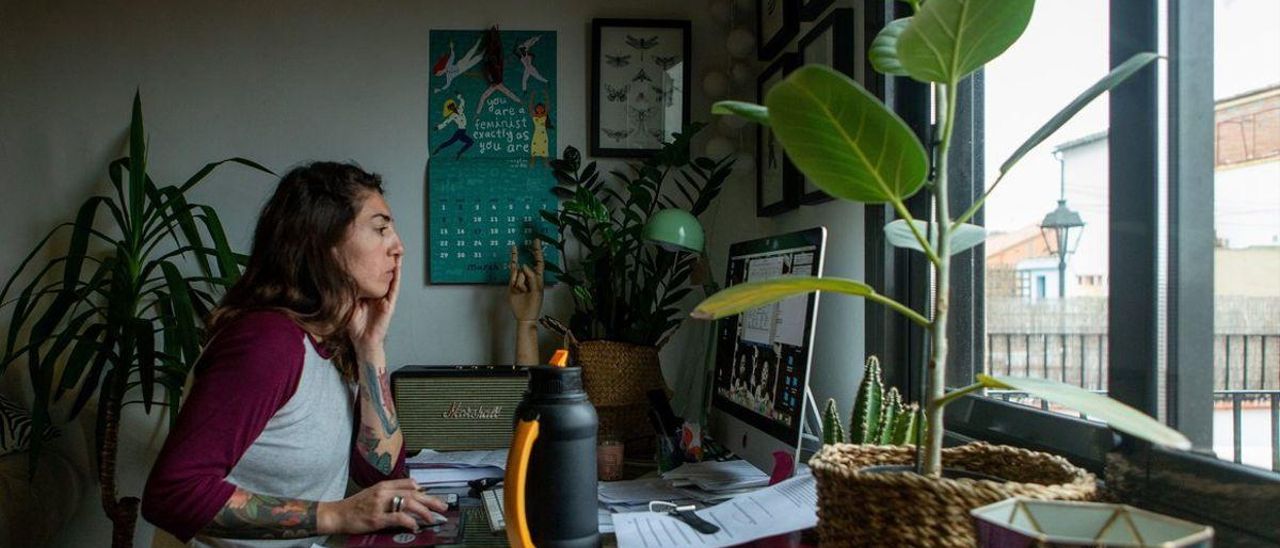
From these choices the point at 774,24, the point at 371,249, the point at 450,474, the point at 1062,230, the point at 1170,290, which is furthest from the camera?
the point at 774,24

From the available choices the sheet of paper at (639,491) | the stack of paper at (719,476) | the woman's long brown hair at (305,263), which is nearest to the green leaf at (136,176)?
the woman's long brown hair at (305,263)

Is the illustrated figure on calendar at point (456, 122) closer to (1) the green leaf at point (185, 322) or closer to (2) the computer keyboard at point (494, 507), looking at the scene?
(1) the green leaf at point (185, 322)

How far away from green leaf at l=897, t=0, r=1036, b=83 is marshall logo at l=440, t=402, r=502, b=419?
5.81 ft

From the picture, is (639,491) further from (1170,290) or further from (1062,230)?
(1170,290)

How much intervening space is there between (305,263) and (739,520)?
3.25 ft

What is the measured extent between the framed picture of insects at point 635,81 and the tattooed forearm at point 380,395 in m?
1.17

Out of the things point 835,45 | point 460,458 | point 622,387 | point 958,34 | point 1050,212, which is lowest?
point 460,458

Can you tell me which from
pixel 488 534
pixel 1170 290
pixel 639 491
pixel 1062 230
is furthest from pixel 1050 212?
pixel 488 534

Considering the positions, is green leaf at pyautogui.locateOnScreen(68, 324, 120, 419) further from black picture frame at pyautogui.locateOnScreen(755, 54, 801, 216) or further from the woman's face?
black picture frame at pyautogui.locateOnScreen(755, 54, 801, 216)

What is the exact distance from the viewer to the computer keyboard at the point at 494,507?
4.83 ft

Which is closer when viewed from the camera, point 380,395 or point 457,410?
point 380,395

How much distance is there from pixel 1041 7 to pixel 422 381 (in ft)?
5.70

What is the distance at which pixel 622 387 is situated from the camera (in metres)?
2.30

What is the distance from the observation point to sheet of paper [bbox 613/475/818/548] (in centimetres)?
120
